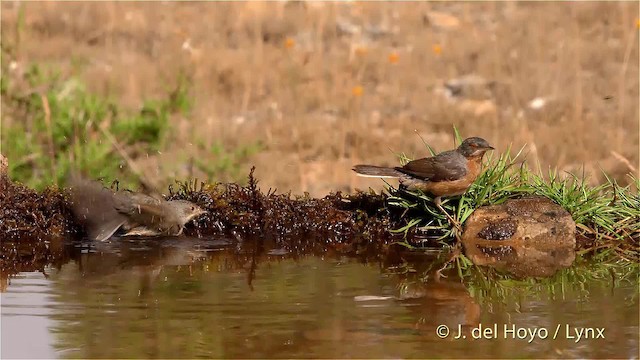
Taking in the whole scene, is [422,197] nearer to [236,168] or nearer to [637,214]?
[637,214]

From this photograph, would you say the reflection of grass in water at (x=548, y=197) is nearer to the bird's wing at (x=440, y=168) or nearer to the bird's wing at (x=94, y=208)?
the bird's wing at (x=440, y=168)

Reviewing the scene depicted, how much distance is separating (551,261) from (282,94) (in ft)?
27.4

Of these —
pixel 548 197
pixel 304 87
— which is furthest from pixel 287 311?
pixel 304 87

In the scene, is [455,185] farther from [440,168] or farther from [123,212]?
[123,212]

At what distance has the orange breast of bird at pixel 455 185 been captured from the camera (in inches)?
310

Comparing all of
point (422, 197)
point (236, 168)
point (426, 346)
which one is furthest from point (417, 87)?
point (426, 346)

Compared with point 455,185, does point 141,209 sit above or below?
below

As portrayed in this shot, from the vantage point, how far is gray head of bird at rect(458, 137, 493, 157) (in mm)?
8148

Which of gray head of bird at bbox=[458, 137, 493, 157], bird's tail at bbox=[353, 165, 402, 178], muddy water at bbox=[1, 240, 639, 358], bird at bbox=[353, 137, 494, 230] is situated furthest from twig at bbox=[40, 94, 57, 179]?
gray head of bird at bbox=[458, 137, 493, 157]

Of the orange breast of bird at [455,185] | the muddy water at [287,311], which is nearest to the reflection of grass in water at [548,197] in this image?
the orange breast of bird at [455,185]

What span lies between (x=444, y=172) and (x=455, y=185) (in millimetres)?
135

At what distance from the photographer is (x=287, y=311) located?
5.97 metres

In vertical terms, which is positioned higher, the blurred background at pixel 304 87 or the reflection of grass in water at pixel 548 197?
the blurred background at pixel 304 87

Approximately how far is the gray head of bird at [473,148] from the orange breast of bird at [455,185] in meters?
0.07
